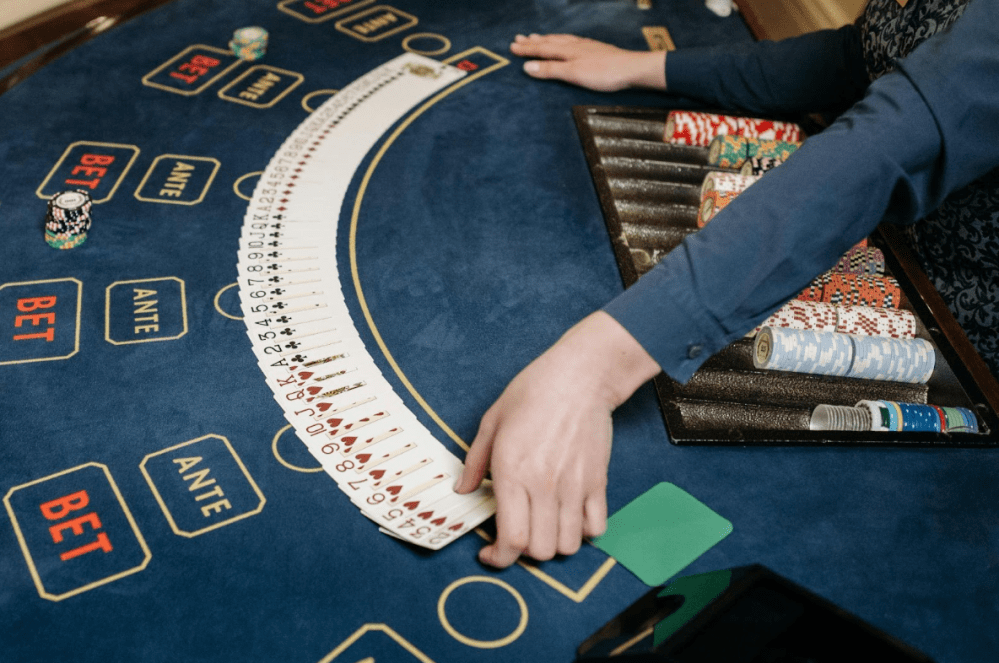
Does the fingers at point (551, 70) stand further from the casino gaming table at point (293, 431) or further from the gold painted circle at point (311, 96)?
the gold painted circle at point (311, 96)

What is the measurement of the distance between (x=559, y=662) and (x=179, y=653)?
1.96 ft

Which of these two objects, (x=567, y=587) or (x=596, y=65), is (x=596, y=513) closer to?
(x=567, y=587)

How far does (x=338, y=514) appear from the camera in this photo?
61.9 inches

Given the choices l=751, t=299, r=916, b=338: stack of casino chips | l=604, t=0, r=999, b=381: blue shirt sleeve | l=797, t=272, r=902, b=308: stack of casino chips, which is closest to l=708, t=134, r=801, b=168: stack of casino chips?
l=797, t=272, r=902, b=308: stack of casino chips

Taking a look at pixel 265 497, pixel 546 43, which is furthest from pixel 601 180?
pixel 265 497

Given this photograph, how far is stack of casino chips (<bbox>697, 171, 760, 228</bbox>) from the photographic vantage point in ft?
7.76

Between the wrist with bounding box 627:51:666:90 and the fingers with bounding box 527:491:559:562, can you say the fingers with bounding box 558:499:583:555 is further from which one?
the wrist with bounding box 627:51:666:90

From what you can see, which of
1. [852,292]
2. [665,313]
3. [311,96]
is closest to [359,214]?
[311,96]

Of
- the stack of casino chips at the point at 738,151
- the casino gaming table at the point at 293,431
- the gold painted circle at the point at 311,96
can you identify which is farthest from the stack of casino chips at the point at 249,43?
the stack of casino chips at the point at 738,151

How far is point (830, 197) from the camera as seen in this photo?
62.2 inches

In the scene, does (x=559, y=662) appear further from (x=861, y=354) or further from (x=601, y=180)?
(x=601, y=180)

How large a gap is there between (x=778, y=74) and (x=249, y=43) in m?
1.80

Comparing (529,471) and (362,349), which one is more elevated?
(529,471)

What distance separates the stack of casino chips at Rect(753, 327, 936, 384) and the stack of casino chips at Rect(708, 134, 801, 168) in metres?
0.81
